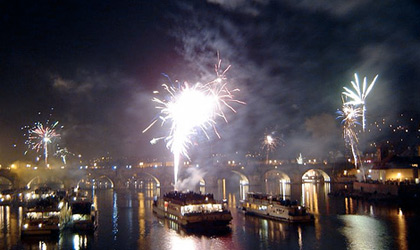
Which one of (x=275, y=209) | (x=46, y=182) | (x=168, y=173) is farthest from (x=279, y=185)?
(x=46, y=182)

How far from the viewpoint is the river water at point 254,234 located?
33000 mm

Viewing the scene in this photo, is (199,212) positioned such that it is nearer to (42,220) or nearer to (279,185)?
(42,220)

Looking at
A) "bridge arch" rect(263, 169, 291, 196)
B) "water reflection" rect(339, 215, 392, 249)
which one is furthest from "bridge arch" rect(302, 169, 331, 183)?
"water reflection" rect(339, 215, 392, 249)

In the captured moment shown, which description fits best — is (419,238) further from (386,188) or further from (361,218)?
(386,188)

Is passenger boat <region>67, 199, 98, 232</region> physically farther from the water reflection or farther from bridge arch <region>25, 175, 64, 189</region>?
bridge arch <region>25, 175, 64, 189</region>

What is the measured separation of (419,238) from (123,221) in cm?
3063

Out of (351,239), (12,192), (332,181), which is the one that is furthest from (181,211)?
(332,181)

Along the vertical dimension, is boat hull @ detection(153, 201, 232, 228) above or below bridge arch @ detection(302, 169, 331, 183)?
below

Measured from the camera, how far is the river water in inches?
1299

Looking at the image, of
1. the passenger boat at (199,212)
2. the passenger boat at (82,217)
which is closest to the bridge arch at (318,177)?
the passenger boat at (199,212)

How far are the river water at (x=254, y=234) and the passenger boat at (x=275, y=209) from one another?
1.00m

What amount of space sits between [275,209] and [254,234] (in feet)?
25.7

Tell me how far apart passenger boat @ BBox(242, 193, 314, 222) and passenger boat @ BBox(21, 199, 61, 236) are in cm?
2254

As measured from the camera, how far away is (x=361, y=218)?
4500 centimetres
